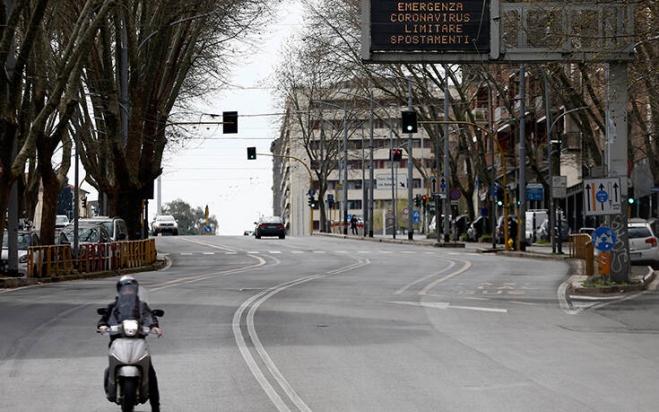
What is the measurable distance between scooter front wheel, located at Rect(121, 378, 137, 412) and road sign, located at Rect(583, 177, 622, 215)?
19230mm

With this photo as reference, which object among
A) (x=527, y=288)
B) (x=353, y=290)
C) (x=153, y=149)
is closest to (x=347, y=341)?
(x=353, y=290)

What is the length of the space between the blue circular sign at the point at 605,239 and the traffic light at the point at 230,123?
24.7 metres

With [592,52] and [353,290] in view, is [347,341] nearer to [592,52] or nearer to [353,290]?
[353,290]

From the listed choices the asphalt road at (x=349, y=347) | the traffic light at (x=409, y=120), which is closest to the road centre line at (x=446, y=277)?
the asphalt road at (x=349, y=347)

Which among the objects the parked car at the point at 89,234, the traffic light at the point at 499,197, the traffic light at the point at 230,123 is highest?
the traffic light at the point at 230,123

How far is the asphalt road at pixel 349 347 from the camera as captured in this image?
11008 mm

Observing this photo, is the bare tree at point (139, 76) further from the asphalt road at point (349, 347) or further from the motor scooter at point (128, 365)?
the motor scooter at point (128, 365)

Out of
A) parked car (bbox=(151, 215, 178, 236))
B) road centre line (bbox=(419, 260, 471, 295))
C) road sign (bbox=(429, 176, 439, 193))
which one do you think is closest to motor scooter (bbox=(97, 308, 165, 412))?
road centre line (bbox=(419, 260, 471, 295))

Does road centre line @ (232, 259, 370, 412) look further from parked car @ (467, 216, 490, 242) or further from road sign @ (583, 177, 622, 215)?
parked car @ (467, 216, 490, 242)

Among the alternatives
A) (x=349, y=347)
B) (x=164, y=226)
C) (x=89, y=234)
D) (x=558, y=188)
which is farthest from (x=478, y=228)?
(x=349, y=347)

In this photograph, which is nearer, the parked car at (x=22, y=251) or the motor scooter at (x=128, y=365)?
the motor scooter at (x=128, y=365)

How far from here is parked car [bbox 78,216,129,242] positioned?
39.6 m

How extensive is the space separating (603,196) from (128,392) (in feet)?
64.1

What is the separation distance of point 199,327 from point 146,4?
2410 centimetres
